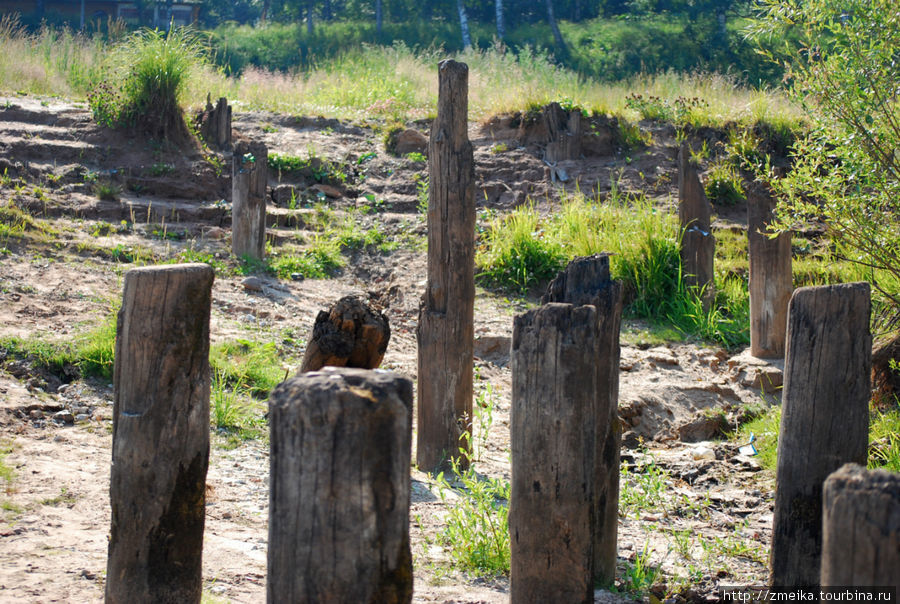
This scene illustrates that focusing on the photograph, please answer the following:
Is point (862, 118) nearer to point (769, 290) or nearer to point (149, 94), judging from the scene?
point (769, 290)

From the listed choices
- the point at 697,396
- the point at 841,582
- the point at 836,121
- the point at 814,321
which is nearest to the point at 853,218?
the point at 836,121

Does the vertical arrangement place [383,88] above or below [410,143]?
above

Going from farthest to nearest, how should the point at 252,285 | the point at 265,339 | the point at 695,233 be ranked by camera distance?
the point at 695,233, the point at 252,285, the point at 265,339

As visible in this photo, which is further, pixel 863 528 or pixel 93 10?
pixel 93 10

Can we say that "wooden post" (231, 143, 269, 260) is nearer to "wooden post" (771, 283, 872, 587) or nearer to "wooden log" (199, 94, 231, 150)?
"wooden log" (199, 94, 231, 150)

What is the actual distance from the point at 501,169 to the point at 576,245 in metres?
2.97

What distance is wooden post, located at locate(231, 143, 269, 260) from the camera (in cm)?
953

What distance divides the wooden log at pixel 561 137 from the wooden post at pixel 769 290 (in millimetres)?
5047

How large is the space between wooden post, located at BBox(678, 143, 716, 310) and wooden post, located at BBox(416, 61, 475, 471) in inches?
177

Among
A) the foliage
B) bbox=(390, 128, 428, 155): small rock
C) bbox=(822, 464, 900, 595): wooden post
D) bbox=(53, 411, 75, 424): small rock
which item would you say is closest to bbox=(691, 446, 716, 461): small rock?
bbox=(53, 411, 75, 424): small rock

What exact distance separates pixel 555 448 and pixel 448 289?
8.17 feet

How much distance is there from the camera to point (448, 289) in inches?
214

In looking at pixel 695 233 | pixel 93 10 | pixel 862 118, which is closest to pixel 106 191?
pixel 695 233

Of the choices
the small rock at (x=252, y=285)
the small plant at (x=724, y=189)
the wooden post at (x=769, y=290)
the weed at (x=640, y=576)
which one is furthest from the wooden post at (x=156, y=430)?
the small plant at (x=724, y=189)
